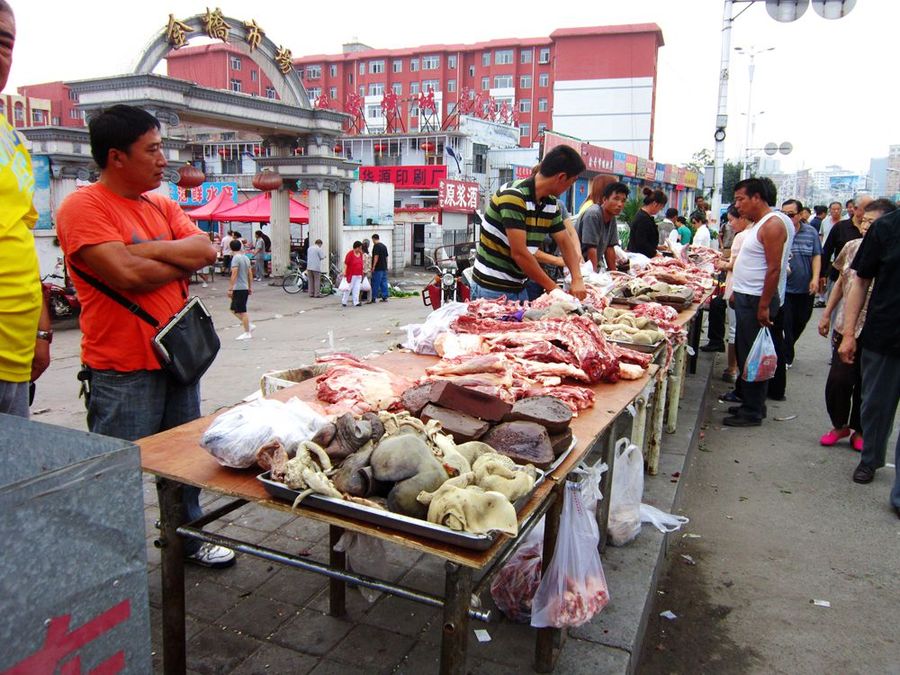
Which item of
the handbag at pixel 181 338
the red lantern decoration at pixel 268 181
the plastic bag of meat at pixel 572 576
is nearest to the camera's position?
the plastic bag of meat at pixel 572 576

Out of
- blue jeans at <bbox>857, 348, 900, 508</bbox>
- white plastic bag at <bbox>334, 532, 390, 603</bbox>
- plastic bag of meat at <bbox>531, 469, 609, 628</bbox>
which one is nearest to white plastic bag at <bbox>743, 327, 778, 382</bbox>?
blue jeans at <bbox>857, 348, 900, 508</bbox>

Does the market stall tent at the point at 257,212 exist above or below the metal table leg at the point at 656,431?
above

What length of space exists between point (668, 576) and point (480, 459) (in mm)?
2256

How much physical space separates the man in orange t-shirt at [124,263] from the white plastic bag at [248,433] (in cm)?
81

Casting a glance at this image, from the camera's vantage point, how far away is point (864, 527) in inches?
A: 170

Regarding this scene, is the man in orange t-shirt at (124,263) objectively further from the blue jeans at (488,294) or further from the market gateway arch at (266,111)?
the market gateway arch at (266,111)

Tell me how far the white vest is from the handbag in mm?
4772

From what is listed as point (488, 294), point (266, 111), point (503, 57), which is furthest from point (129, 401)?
point (503, 57)

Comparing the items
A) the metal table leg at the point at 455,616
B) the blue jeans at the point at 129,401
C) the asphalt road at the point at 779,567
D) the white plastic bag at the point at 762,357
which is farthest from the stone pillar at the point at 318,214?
the metal table leg at the point at 455,616

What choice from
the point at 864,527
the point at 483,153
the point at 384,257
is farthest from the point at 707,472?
the point at 483,153

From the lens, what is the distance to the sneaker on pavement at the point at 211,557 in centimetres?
328

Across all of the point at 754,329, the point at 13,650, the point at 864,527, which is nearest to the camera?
the point at 13,650

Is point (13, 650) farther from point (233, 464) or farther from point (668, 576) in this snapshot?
point (668, 576)

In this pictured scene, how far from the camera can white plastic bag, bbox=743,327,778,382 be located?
5883 mm
